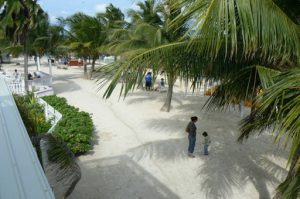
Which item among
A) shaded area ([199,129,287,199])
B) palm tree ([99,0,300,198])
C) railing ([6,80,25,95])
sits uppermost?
palm tree ([99,0,300,198])

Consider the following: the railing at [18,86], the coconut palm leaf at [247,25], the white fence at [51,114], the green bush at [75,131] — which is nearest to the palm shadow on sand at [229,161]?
the green bush at [75,131]

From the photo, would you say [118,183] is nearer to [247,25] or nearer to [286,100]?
[286,100]

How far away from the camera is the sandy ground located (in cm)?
692

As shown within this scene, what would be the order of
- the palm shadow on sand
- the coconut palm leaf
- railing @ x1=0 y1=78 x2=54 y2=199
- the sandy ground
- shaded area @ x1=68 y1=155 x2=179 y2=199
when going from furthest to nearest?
the palm shadow on sand
the sandy ground
shaded area @ x1=68 y1=155 x2=179 y2=199
the coconut palm leaf
railing @ x1=0 y1=78 x2=54 y2=199

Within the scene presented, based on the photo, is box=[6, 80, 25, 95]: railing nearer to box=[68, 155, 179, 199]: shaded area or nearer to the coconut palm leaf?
box=[68, 155, 179, 199]: shaded area

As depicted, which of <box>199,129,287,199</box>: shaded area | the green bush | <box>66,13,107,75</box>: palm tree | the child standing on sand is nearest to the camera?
<box>199,129,287,199</box>: shaded area

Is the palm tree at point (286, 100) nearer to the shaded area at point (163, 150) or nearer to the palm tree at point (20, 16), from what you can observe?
the shaded area at point (163, 150)

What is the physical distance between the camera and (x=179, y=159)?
8.58 m

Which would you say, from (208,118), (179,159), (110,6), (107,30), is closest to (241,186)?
(179,159)

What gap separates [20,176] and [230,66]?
10.1 feet

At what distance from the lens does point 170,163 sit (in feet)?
Result: 27.2

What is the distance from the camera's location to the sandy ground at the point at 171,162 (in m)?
6.92

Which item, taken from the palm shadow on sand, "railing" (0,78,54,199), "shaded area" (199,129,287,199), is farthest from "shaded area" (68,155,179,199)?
"railing" (0,78,54,199)

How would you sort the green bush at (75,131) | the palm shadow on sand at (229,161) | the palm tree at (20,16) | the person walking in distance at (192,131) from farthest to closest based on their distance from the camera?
the palm tree at (20,16) → the person walking in distance at (192,131) → the green bush at (75,131) → the palm shadow on sand at (229,161)
